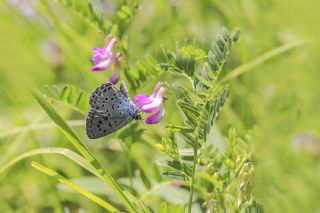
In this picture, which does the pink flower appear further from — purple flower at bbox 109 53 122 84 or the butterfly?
the butterfly

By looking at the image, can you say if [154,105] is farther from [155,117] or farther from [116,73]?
[116,73]

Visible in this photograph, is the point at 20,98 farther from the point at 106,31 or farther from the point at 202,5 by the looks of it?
the point at 106,31

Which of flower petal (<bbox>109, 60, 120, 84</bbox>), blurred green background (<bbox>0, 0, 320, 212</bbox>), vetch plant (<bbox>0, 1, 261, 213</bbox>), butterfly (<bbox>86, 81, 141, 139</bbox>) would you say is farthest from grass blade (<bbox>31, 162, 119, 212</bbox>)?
flower petal (<bbox>109, 60, 120, 84</bbox>)

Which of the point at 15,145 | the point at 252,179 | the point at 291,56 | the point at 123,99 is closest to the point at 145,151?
the point at 15,145

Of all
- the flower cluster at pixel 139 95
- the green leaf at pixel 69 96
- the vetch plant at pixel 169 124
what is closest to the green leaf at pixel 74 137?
the vetch plant at pixel 169 124

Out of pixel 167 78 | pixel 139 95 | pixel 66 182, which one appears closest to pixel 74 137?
pixel 66 182
